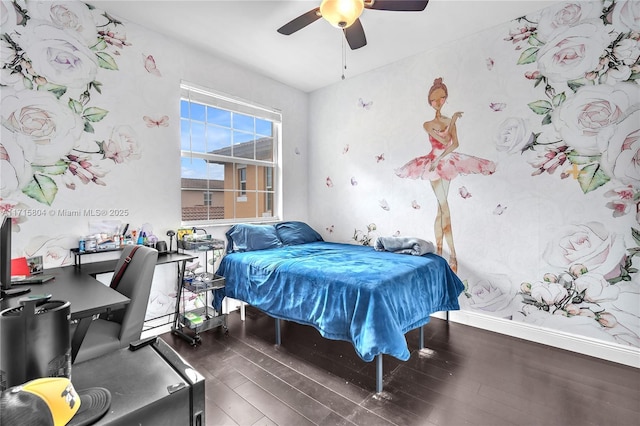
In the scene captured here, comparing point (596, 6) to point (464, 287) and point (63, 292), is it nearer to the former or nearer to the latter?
point (464, 287)

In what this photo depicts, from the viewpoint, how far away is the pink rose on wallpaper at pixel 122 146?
2.63 metres

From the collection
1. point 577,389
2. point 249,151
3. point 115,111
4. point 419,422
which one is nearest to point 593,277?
point 577,389

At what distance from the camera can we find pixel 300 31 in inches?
113

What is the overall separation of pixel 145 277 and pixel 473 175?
292cm

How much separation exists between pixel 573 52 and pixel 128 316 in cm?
374

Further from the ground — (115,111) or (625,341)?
(115,111)

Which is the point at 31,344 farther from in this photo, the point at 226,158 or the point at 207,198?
the point at 226,158

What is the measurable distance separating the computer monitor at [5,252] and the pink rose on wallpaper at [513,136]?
11.6ft

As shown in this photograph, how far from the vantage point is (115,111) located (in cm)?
264

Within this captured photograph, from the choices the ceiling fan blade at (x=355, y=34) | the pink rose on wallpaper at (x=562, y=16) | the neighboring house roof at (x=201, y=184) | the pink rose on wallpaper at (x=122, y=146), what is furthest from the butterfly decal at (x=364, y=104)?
the pink rose on wallpaper at (x=122, y=146)

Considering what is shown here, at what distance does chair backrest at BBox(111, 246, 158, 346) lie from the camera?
1.63 metres

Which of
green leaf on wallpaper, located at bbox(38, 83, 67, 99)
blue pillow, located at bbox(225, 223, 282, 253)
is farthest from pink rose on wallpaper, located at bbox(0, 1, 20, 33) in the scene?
blue pillow, located at bbox(225, 223, 282, 253)

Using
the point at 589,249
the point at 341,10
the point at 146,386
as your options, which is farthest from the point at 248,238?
the point at 589,249

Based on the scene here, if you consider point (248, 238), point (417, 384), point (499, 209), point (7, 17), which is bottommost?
point (417, 384)
